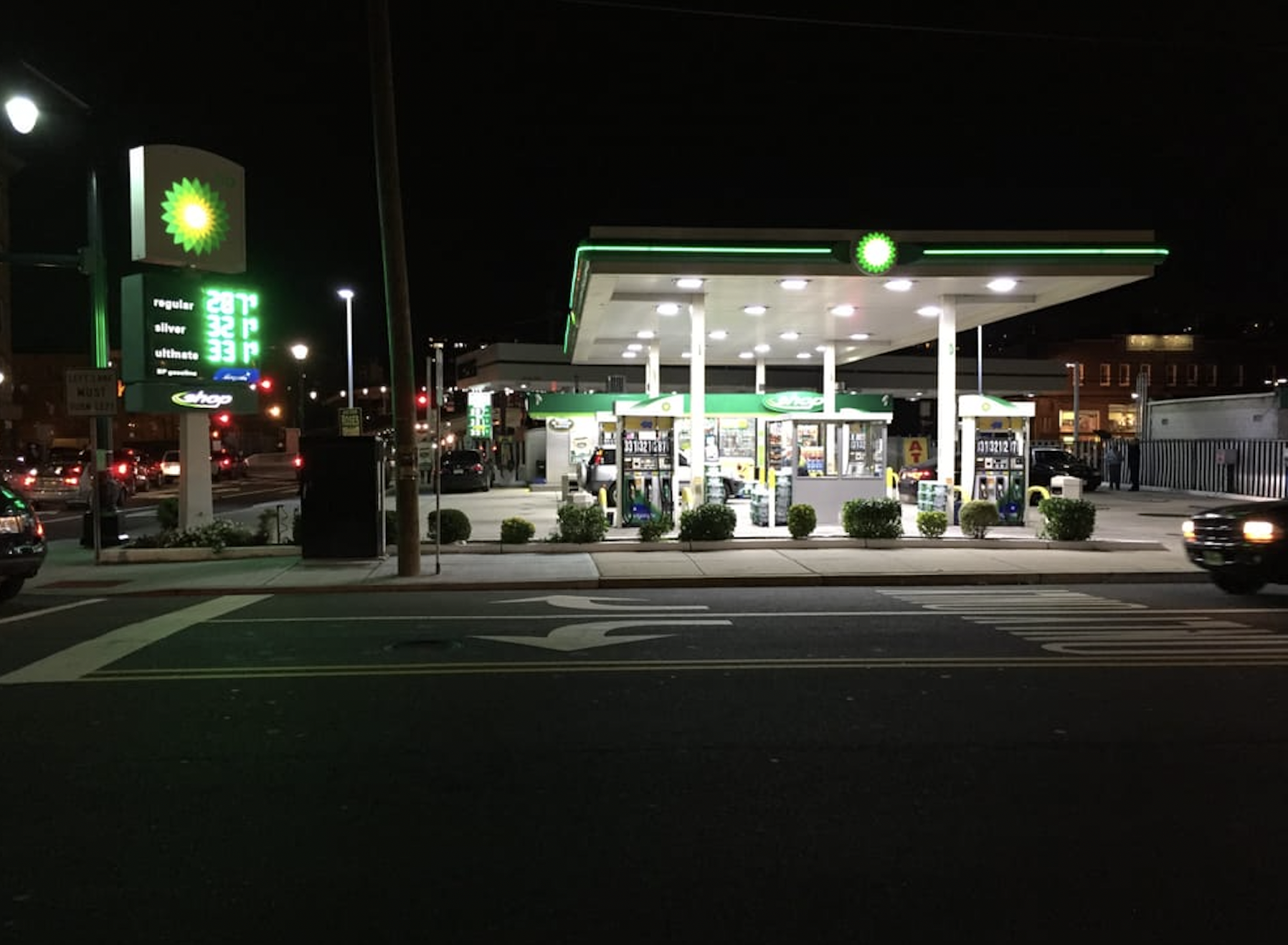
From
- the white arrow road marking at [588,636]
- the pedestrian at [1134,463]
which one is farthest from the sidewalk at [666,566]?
the pedestrian at [1134,463]

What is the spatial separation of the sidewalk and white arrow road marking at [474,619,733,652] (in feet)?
9.64

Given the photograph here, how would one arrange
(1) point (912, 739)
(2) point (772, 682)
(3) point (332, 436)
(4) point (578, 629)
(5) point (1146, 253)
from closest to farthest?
A: (1) point (912, 739), (2) point (772, 682), (4) point (578, 629), (3) point (332, 436), (5) point (1146, 253)

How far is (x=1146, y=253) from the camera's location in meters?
17.5

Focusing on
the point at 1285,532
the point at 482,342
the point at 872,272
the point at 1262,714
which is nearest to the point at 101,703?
the point at 1262,714

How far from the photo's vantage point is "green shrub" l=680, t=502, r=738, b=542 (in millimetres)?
16469

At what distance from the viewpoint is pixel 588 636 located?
936 cm

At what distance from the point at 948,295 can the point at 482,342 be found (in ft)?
293

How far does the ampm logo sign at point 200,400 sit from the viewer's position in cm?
1648

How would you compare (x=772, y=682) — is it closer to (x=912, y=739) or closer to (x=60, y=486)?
(x=912, y=739)

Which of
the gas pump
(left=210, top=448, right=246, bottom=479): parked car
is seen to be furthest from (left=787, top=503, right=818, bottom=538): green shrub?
(left=210, top=448, right=246, bottom=479): parked car

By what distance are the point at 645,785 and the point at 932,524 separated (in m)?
A: 12.5

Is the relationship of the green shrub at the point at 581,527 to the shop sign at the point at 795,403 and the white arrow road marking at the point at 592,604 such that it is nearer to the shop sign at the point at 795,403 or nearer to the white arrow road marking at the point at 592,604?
the white arrow road marking at the point at 592,604

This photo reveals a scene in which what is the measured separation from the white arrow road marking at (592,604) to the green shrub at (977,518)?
7.40 metres

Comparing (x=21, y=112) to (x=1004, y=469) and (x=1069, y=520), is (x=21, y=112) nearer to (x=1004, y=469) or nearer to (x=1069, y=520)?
(x=1069, y=520)
